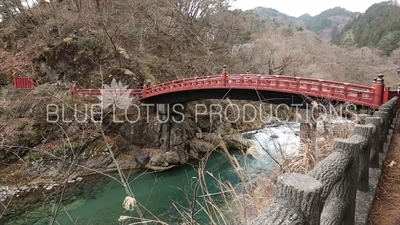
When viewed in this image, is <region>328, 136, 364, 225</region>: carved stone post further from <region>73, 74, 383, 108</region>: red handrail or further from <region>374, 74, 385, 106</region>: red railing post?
<region>374, 74, 385, 106</region>: red railing post

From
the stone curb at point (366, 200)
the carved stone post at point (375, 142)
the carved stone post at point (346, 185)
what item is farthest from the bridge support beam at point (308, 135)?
the carved stone post at point (346, 185)

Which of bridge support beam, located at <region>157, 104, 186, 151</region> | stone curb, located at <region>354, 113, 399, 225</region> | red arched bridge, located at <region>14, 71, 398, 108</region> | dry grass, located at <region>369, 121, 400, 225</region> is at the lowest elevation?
bridge support beam, located at <region>157, 104, 186, 151</region>

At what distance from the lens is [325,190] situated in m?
1.44

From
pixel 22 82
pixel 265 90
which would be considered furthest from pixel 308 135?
pixel 22 82

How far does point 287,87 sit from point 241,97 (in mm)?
2744

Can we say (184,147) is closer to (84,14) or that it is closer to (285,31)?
(84,14)

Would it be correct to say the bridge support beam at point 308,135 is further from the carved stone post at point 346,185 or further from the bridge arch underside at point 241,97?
the carved stone post at point 346,185

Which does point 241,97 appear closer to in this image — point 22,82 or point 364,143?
point 364,143

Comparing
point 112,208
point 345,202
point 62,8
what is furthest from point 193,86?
point 62,8

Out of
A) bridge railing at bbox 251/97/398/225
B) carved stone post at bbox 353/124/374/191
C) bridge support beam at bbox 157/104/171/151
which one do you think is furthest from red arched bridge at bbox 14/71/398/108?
bridge railing at bbox 251/97/398/225

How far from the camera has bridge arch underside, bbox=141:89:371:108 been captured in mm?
8703

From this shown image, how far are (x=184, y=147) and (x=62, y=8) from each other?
14691mm

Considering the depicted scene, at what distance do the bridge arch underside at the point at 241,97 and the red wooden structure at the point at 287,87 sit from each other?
0.61 ft

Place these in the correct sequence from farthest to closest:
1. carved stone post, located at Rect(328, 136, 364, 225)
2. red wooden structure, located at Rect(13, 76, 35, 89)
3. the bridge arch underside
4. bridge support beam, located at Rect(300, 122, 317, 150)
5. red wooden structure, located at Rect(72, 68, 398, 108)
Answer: red wooden structure, located at Rect(13, 76, 35, 89)
the bridge arch underside
red wooden structure, located at Rect(72, 68, 398, 108)
bridge support beam, located at Rect(300, 122, 317, 150)
carved stone post, located at Rect(328, 136, 364, 225)
